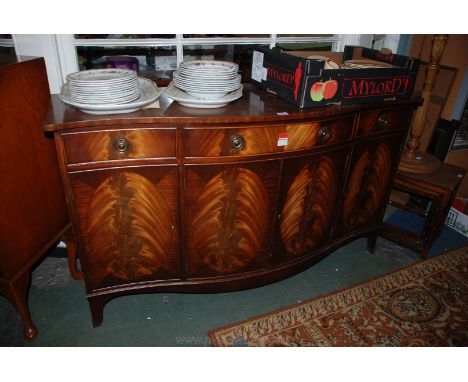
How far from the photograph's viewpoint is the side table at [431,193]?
231 cm

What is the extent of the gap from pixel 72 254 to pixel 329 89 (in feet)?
5.63

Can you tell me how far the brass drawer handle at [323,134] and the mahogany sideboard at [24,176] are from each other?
1.33m

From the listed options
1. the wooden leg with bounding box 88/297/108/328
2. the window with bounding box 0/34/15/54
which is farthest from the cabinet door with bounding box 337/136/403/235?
the window with bounding box 0/34/15/54

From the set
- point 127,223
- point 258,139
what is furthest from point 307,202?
point 127,223

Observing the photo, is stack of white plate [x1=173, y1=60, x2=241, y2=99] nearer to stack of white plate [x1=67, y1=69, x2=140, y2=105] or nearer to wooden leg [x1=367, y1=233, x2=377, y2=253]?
stack of white plate [x1=67, y1=69, x2=140, y2=105]

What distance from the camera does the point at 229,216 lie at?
1717mm

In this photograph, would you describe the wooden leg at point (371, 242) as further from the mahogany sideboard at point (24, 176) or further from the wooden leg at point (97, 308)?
the mahogany sideboard at point (24, 176)

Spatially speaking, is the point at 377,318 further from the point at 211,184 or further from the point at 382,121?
the point at 211,184

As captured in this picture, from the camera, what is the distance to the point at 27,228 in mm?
1693

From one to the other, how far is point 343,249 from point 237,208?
1.25m

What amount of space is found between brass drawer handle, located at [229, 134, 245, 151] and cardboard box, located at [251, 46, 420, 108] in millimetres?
334

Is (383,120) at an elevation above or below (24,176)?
above

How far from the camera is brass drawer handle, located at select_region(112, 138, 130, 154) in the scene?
143 centimetres
